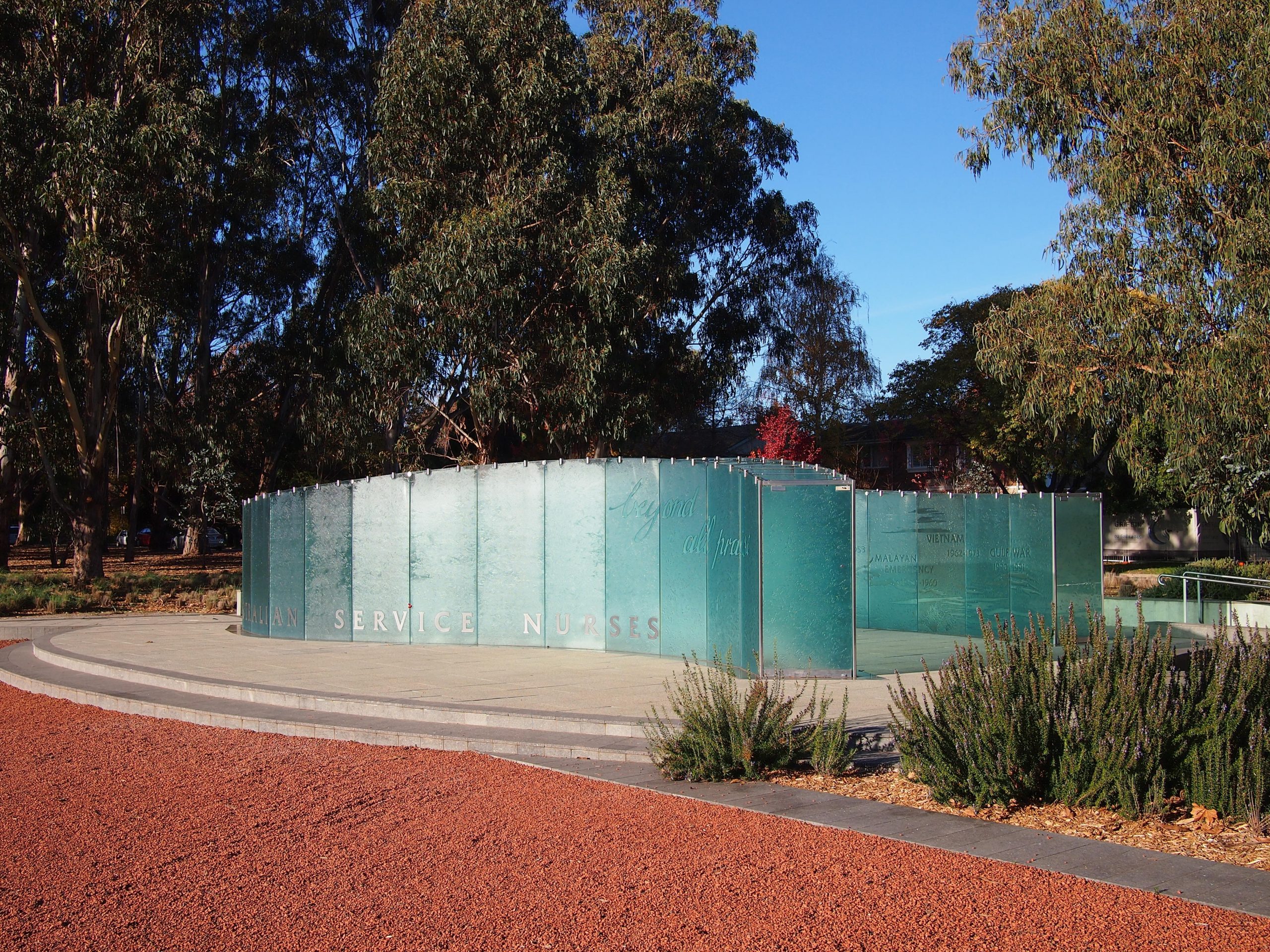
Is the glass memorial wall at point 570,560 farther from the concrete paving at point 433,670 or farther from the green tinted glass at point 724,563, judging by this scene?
the concrete paving at point 433,670

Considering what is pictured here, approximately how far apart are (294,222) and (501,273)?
530 inches

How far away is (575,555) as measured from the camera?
48.7ft

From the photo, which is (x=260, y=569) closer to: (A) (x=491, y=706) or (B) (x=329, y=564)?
(B) (x=329, y=564)

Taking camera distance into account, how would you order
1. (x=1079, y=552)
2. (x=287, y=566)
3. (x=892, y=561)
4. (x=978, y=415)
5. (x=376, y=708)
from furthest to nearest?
(x=978, y=415) → (x=287, y=566) → (x=892, y=561) → (x=1079, y=552) → (x=376, y=708)

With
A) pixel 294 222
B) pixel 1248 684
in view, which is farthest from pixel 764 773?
pixel 294 222

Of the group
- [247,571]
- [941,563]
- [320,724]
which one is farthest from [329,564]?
[941,563]

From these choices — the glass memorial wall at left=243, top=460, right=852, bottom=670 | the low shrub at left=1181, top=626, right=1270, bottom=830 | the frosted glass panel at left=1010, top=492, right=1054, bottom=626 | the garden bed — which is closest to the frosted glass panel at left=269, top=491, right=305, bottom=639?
the glass memorial wall at left=243, top=460, right=852, bottom=670

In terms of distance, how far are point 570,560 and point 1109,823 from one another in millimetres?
9375

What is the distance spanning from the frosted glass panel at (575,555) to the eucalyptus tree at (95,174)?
16.2 m

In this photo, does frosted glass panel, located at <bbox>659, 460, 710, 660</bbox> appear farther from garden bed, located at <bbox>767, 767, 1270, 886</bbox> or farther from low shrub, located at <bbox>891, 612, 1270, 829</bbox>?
low shrub, located at <bbox>891, 612, 1270, 829</bbox>

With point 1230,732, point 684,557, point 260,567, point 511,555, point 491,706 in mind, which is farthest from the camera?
point 260,567

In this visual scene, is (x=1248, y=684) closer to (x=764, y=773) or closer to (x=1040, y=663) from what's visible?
(x=1040, y=663)

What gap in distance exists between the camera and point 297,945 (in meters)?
4.56

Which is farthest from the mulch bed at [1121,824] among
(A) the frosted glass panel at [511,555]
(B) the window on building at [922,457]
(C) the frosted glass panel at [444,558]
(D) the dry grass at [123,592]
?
(B) the window on building at [922,457]
